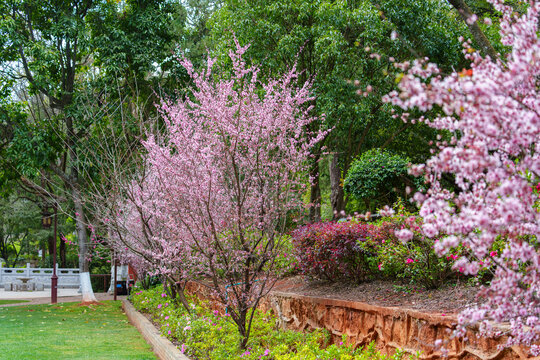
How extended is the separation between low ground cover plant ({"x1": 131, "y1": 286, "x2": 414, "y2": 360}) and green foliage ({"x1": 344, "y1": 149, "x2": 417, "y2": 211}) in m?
4.01

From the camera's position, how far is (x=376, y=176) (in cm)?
1138

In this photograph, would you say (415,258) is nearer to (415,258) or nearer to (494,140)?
(415,258)

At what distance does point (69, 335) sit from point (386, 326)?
716 centimetres

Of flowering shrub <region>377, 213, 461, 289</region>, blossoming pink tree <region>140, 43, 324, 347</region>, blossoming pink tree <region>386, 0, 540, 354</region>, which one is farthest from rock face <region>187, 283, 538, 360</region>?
blossoming pink tree <region>386, 0, 540, 354</region>

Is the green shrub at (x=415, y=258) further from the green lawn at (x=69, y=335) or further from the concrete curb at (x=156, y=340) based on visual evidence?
the green lawn at (x=69, y=335)

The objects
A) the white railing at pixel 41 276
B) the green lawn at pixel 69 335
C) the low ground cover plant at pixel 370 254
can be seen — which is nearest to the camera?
the low ground cover plant at pixel 370 254

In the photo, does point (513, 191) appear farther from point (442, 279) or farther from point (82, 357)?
point (82, 357)

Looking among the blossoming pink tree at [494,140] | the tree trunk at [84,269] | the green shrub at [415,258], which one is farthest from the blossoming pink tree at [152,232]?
the blossoming pink tree at [494,140]

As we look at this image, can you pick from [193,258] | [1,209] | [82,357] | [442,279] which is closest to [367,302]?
[442,279]

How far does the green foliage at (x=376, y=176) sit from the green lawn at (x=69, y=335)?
18.6 ft

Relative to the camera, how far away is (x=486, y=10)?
1702 cm

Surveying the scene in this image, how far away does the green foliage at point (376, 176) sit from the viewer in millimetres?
11391

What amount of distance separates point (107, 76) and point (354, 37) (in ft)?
26.9

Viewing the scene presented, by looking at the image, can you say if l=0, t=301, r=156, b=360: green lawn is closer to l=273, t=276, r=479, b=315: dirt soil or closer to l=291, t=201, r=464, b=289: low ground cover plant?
l=273, t=276, r=479, b=315: dirt soil
